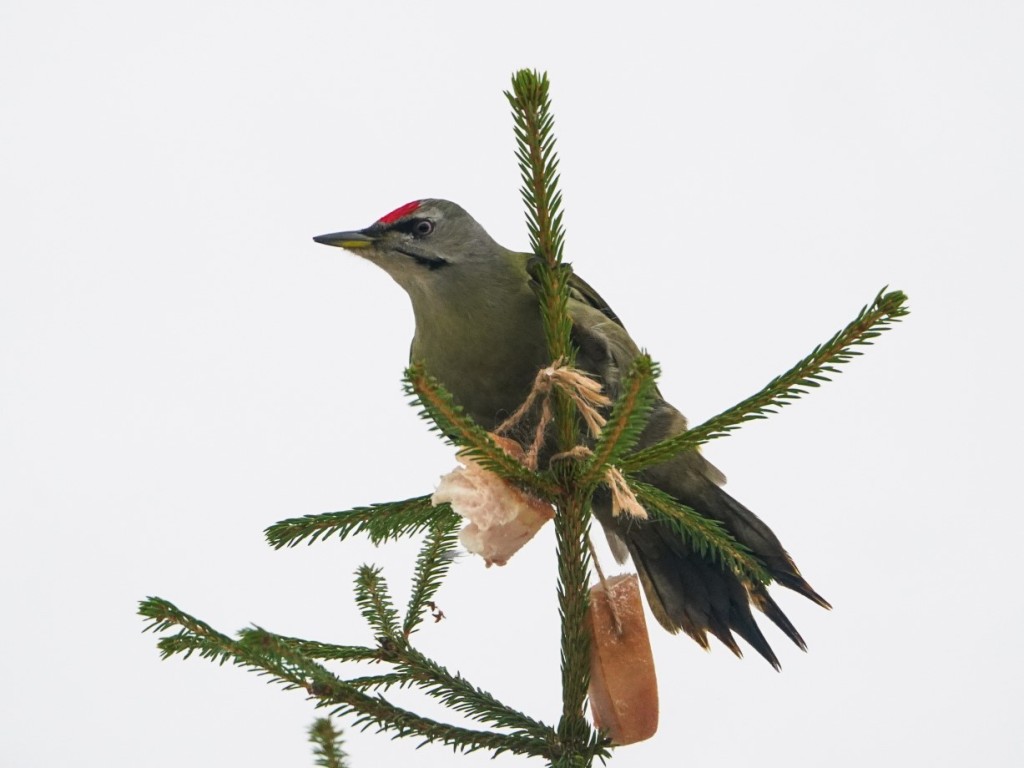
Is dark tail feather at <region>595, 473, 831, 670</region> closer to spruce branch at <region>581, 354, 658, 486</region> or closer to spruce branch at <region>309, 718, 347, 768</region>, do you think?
spruce branch at <region>581, 354, 658, 486</region>

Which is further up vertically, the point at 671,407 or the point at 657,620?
the point at 671,407

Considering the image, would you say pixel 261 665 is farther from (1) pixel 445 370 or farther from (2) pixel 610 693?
(1) pixel 445 370

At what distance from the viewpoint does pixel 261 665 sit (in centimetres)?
135

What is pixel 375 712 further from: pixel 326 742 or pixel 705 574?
pixel 705 574

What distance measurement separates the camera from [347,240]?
2.29 m

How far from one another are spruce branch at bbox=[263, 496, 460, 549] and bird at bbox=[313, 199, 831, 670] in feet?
1.41

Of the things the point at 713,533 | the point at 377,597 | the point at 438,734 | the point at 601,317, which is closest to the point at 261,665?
the point at 438,734

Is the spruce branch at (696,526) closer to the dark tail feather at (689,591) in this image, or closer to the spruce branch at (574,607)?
the spruce branch at (574,607)

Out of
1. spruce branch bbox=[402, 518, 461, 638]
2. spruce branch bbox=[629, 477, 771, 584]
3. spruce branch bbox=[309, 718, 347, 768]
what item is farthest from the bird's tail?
spruce branch bbox=[309, 718, 347, 768]

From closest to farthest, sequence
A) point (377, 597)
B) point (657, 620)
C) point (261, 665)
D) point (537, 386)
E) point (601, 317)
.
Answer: point (261, 665) < point (537, 386) < point (377, 597) < point (601, 317) < point (657, 620)

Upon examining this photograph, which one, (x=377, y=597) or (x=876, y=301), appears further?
(x=377, y=597)

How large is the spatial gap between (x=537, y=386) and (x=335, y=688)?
481 millimetres

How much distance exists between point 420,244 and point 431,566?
A: 80 cm

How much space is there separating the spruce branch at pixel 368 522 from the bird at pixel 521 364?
430 mm
